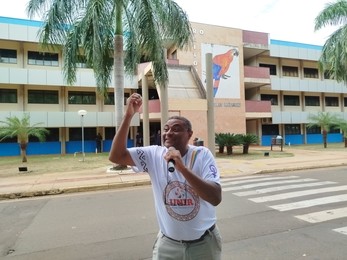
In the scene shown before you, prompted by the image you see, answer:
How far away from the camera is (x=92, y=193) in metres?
9.66

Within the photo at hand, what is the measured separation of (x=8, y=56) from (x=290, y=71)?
27.5 m

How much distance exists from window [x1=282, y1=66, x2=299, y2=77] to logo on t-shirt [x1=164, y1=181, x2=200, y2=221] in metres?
34.2

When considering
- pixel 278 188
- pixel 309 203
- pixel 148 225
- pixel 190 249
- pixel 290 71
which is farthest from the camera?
pixel 290 71

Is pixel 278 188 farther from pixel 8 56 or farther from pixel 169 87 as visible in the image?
pixel 8 56

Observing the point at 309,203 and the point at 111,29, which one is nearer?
the point at 309,203

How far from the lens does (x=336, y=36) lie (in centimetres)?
2047

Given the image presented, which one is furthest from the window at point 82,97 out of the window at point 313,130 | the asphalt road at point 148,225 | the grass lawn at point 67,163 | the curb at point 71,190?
the window at point 313,130

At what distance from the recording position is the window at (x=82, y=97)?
88.1 ft

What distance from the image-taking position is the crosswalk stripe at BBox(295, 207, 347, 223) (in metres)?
5.80

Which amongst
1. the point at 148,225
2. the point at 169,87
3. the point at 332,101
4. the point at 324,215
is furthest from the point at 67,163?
the point at 332,101

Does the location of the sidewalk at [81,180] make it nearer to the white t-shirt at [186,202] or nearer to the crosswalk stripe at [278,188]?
the crosswalk stripe at [278,188]

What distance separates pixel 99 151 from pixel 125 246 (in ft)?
75.3

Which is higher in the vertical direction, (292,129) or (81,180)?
(292,129)

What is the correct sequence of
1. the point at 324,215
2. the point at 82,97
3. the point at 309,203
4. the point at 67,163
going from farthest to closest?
the point at 82,97, the point at 67,163, the point at 309,203, the point at 324,215
